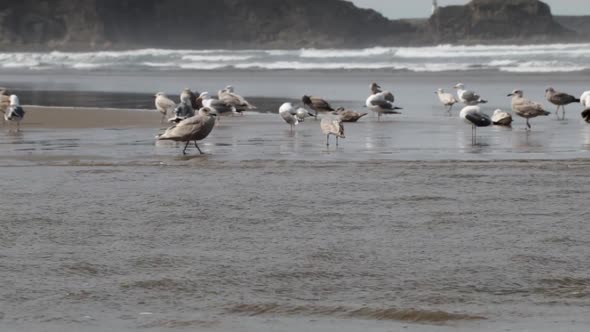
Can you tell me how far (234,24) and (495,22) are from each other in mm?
37485

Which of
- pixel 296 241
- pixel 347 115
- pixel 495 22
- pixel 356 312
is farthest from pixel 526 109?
pixel 495 22

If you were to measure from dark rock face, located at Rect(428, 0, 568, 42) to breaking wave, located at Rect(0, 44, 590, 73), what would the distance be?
34.9 metres

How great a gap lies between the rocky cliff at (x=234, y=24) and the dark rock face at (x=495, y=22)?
8cm

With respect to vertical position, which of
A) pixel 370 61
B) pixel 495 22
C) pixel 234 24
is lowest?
pixel 370 61

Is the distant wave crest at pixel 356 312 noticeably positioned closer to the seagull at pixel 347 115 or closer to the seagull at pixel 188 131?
the seagull at pixel 188 131

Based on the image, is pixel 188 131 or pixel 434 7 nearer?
pixel 188 131

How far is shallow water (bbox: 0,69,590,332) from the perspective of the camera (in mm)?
5426

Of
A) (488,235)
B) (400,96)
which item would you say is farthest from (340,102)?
(488,235)

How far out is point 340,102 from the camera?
78.5 ft

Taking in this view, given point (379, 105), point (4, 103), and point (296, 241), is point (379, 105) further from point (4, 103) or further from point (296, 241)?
point (296, 241)

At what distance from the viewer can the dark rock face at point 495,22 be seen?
303 ft

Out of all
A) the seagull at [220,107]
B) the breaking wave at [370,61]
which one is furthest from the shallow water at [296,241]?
the breaking wave at [370,61]

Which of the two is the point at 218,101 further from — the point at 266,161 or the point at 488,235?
the point at 488,235

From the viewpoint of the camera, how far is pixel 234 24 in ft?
402
